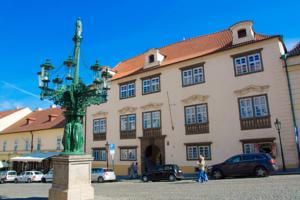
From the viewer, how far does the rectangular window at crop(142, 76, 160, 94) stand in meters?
27.9

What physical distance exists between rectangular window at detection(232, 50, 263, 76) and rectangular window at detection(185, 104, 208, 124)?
13.9 ft

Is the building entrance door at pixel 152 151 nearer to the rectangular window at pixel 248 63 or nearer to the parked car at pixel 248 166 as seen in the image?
the parked car at pixel 248 166

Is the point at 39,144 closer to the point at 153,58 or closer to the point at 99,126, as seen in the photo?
the point at 99,126

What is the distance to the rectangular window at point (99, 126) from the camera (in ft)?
104

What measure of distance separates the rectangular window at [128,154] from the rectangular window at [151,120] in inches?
115

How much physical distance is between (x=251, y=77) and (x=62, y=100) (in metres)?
16.7

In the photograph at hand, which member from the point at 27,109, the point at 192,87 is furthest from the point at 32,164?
the point at 192,87

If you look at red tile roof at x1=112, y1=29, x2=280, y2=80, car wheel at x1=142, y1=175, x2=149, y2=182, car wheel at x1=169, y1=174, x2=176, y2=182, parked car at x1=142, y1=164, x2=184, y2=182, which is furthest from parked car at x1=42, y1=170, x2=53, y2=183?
car wheel at x1=169, y1=174, x2=176, y2=182

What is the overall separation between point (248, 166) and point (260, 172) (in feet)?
2.57

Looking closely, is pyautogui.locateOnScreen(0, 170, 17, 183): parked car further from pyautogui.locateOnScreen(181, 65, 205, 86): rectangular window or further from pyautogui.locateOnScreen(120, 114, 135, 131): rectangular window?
pyautogui.locateOnScreen(181, 65, 205, 86): rectangular window

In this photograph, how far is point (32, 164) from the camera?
39.5 m

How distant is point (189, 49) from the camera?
2795 centimetres

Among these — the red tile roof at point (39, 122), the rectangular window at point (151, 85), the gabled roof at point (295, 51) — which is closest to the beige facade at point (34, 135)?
the red tile roof at point (39, 122)

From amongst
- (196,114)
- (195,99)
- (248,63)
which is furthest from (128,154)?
(248,63)
